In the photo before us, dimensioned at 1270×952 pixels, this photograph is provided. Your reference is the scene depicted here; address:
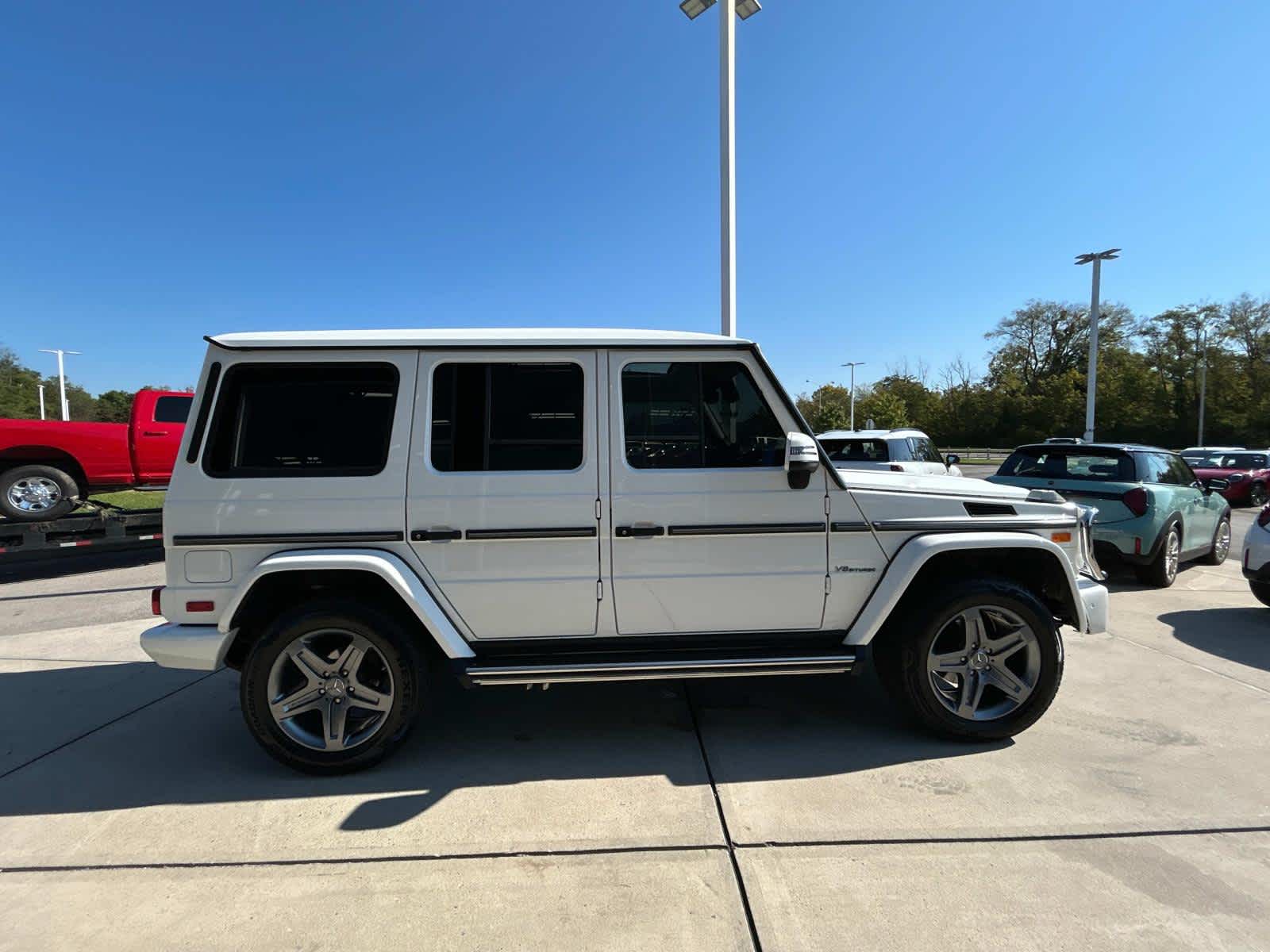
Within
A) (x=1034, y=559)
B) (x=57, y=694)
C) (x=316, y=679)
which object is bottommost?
(x=57, y=694)

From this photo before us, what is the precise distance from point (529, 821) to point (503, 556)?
3.88 feet

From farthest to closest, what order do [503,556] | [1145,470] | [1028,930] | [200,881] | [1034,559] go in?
[1145,470] → [1034,559] → [503,556] → [200,881] → [1028,930]

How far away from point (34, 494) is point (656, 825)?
32.0 ft

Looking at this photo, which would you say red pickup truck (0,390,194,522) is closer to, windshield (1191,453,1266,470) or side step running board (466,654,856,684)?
side step running board (466,654,856,684)

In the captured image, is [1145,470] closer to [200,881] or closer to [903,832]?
[903,832]

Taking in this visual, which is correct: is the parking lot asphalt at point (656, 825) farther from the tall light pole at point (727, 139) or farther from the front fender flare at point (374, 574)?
the tall light pole at point (727, 139)

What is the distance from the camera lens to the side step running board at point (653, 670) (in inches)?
116

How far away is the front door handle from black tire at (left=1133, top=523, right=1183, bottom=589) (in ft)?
21.2

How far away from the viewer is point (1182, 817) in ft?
8.73

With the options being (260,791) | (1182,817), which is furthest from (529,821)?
(1182,817)

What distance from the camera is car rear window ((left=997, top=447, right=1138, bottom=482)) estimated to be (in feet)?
22.2

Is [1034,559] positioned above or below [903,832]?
above

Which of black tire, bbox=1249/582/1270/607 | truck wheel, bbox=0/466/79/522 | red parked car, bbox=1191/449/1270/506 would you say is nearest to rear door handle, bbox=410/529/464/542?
black tire, bbox=1249/582/1270/607

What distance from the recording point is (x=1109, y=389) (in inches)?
1836
